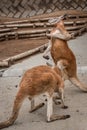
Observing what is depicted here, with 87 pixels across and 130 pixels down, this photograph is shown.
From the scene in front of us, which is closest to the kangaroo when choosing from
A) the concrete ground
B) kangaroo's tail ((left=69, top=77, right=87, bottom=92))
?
the concrete ground

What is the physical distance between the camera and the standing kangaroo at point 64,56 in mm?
6312

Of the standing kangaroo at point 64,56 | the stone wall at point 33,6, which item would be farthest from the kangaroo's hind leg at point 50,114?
the stone wall at point 33,6

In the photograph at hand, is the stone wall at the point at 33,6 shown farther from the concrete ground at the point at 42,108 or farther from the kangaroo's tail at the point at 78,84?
the kangaroo's tail at the point at 78,84

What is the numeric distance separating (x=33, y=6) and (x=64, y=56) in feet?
27.4

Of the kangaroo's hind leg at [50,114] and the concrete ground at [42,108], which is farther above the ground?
the kangaroo's hind leg at [50,114]

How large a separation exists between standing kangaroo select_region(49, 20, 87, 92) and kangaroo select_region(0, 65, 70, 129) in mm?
633

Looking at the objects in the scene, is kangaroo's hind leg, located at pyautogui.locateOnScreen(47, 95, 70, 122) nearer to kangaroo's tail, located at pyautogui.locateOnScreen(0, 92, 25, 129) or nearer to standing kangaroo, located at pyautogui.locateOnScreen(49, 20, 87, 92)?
kangaroo's tail, located at pyautogui.locateOnScreen(0, 92, 25, 129)

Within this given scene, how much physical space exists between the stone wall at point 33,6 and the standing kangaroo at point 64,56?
720 cm

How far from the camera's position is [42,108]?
604 centimetres

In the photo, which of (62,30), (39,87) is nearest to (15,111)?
(39,87)

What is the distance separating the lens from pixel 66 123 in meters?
5.48

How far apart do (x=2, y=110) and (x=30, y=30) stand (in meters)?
5.32

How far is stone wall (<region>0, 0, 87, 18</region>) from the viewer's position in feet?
45.6

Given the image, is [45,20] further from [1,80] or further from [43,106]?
[43,106]
